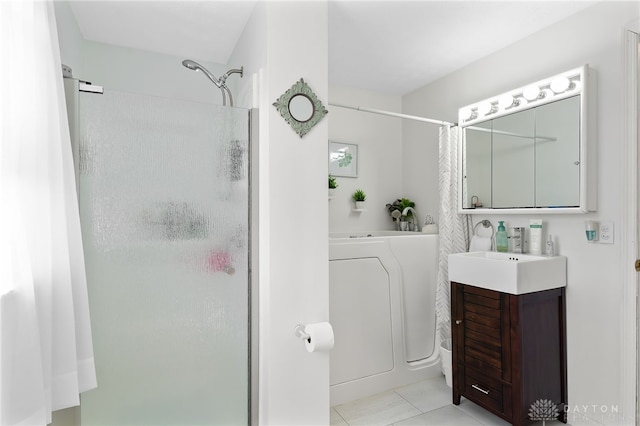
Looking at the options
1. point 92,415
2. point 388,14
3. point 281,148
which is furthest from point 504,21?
point 92,415

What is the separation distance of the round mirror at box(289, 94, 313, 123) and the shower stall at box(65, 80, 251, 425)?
247 millimetres

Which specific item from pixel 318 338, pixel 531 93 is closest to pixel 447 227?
pixel 531 93

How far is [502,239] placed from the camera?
2.27 metres

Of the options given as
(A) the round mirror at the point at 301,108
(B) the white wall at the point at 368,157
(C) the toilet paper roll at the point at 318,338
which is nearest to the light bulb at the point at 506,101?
(B) the white wall at the point at 368,157

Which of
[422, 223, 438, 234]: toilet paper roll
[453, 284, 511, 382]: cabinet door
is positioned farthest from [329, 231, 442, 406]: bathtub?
[453, 284, 511, 382]: cabinet door

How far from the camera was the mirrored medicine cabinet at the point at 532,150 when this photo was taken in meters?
1.89

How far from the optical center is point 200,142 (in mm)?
1612

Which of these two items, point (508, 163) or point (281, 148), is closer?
point (281, 148)

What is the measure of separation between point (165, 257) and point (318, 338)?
2.59ft

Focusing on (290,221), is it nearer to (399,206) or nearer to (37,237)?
(37,237)

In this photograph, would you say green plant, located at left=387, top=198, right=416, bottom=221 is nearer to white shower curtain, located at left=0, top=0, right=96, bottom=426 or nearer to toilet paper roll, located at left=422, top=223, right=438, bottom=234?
toilet paper roll, located at left=422, top=223, right=438, bottom=234

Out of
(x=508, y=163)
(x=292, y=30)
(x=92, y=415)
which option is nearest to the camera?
(x=92, y=415)

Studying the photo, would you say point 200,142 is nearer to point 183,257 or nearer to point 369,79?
point 183,257

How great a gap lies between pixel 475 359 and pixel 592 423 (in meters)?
0.65
